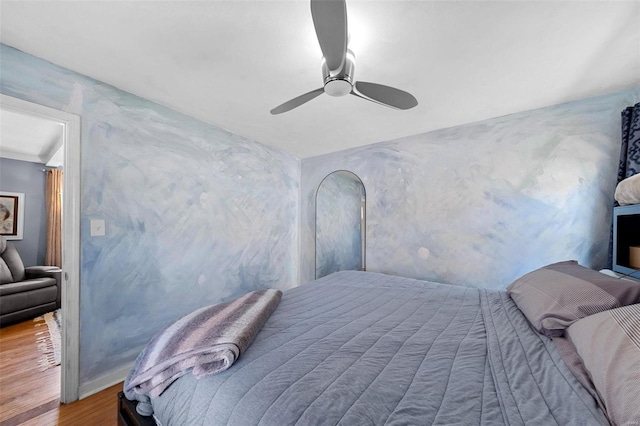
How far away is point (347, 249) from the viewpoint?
3.59 metres

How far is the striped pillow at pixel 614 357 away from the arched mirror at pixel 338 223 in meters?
2.49

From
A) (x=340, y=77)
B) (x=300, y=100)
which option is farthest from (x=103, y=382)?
(x=340, y=77)

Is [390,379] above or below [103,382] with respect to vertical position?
above

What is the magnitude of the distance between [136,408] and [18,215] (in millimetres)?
4543

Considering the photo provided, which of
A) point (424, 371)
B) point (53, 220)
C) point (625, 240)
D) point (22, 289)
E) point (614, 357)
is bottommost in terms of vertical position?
point (22, 289)

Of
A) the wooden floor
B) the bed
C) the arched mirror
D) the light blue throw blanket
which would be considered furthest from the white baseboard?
the arched mirror

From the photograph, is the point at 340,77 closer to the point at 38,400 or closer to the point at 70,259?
the point at 70,259

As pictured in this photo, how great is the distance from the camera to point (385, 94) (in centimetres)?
153

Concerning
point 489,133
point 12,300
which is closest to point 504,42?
point 489,133

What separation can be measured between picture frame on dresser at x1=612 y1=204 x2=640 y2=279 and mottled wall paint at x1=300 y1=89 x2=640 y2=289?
0.29 m

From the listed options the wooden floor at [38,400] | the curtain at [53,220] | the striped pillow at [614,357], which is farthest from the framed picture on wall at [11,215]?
the striped pillow at [614,357]

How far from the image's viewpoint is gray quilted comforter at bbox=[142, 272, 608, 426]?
2.13 ft

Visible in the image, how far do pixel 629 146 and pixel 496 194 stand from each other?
0.84 m

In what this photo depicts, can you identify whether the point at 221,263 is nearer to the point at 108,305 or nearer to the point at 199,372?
the point at 108,305
